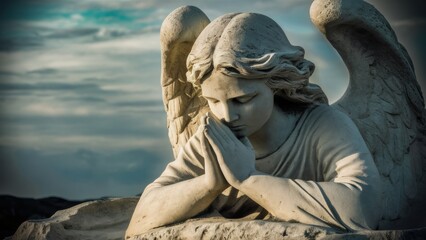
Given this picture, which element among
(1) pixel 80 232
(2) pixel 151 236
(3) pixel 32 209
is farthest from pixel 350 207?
(3) pixel 32 209

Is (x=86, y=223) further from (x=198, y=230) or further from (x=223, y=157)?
(x=223, y=157)

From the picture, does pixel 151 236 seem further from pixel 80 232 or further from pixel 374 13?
pixel 374 13

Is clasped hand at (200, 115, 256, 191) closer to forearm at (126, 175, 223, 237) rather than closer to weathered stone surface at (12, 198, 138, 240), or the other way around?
forearm at (126, 175, 223, 237)

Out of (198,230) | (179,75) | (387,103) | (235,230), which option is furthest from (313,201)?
(179,75)

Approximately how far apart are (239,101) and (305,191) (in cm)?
67

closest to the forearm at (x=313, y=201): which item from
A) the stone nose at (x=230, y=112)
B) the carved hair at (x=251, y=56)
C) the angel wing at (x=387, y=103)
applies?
the stone nose at (x=230, y=112)

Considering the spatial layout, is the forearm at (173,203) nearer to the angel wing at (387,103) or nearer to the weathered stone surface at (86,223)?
the weathered stone surface at (86,223)

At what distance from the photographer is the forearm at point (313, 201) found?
7383 mm

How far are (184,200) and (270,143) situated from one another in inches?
26.9

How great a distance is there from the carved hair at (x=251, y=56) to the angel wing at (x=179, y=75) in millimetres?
630

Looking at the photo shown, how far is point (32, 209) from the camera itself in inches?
532

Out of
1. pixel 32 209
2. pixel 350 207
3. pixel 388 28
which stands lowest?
pixel 32 209

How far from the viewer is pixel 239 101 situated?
763 cm

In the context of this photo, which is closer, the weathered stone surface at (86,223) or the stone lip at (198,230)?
the stone lip at (198,230)
